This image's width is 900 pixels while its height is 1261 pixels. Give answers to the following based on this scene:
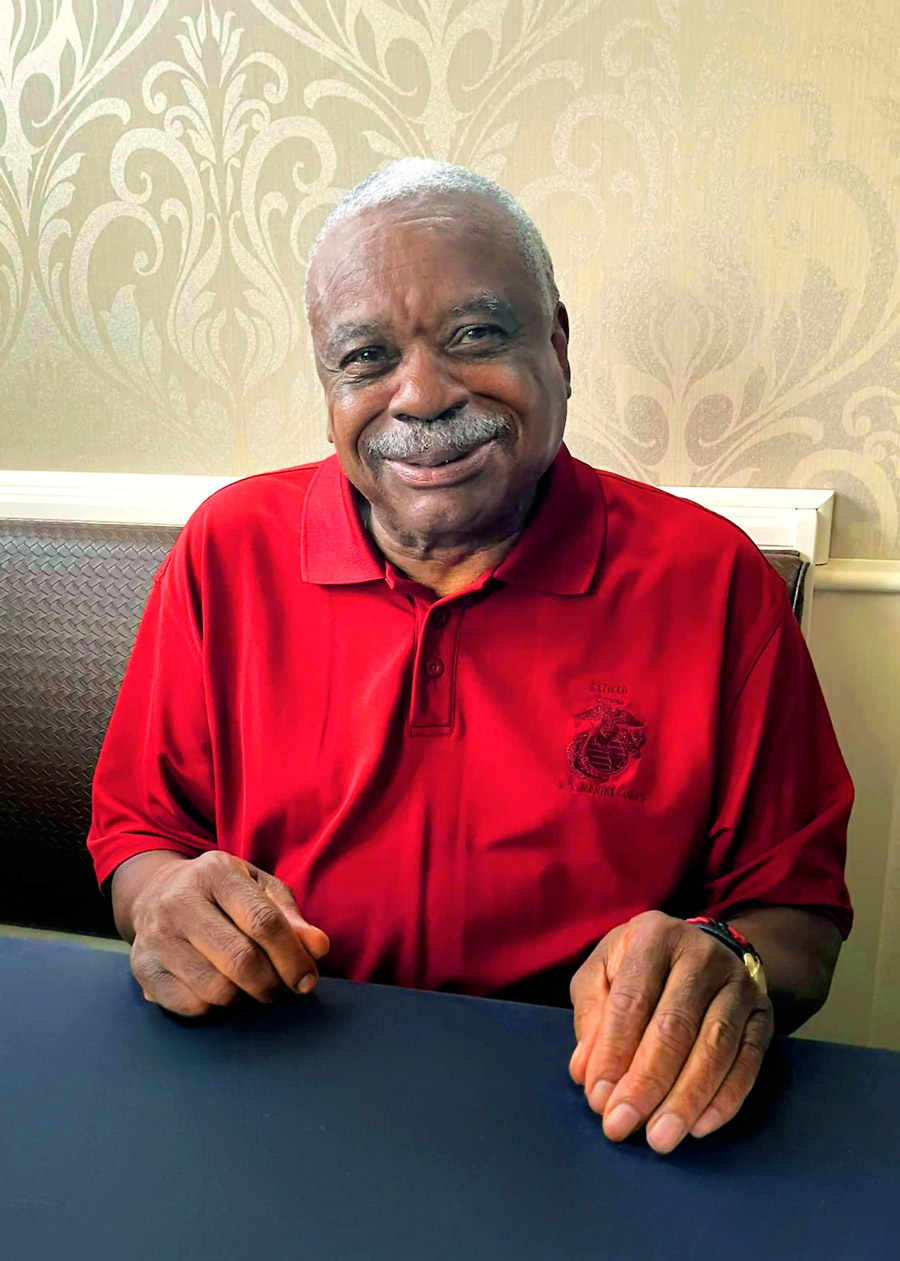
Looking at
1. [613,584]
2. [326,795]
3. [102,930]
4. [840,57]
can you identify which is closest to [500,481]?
[613,584]

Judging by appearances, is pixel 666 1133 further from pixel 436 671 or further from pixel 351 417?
pixel 351 417

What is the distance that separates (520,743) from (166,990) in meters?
0.41

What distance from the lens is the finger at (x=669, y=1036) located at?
700mm

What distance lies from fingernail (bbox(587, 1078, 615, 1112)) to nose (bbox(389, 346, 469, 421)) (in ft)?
2.03

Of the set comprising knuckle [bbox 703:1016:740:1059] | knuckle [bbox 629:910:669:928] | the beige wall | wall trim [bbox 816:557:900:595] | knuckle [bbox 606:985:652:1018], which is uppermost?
wall trim [bbox 816:557:900:595]

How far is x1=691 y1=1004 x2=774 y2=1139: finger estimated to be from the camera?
0.70m

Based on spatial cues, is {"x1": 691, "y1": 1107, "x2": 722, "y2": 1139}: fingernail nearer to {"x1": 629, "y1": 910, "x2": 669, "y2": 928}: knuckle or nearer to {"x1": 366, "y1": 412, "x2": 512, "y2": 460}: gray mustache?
{"x1": 629, "y1": 910, "x2": 669, "y2": 928}: knuckle

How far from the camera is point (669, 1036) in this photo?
0.75m

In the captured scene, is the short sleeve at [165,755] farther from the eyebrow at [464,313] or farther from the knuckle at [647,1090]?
the knuckle at [647,1090]

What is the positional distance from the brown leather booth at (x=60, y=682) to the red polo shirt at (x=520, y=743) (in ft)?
1.23

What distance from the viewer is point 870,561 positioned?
4.97 feet

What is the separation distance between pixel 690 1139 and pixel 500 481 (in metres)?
0.63

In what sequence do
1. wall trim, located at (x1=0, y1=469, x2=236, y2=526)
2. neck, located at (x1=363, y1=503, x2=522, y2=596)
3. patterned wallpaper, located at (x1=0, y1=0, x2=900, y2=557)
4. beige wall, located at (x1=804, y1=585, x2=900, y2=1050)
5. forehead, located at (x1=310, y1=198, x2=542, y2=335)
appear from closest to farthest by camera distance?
forehead, located at (x1=310, y1=198, x2=542, y2=335) < neck, located at (x1=363, y1=503, x2=522, y2=596) < patterned wallpaper, located at (x1=0, y1=0, x2=900, y2=557) < beige wall, located at (x1=804, y1=585, x2=900, y2=1050) < wall trim, located at (x1=0, y1=469, x2=236, y2=526)

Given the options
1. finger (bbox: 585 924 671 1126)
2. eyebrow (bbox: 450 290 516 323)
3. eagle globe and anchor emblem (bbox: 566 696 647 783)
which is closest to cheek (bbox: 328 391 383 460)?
eyebrow (bbox: 450 290 516 323)
